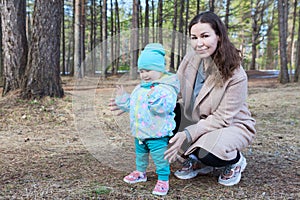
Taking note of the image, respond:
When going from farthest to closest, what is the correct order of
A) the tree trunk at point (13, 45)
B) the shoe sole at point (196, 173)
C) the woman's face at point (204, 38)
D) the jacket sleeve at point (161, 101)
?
the tree trunk at point (13, 45) < the shoe sole at point (196, 173) < the woman's face at point (204, 38) < the jacket sleeve at point (161, 101)

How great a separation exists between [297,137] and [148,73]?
2537 millimetres

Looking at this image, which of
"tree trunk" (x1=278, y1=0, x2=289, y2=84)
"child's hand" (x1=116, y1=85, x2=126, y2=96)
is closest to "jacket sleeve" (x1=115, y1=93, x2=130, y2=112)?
"child's hand" (x1=116, y1=85, x2=126, y2=96)

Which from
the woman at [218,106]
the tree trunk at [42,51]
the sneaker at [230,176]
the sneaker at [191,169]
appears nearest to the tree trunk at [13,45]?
the tree trunk at [42,51]

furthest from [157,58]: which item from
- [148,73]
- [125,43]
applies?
[125,43]

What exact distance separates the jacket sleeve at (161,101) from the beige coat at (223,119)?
269 millimetres

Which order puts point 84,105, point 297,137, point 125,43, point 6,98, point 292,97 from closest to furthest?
1. point 125,43
2. point 84,105
3. point 297,137
4. point 6,98
5. point 292,97

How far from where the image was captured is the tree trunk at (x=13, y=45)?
5297 millimetres

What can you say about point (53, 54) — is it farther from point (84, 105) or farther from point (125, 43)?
point (125, 43)

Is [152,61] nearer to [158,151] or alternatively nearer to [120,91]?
[120,91]

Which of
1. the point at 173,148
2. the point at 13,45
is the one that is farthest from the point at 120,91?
the point at 13,45

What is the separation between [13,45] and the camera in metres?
5.41

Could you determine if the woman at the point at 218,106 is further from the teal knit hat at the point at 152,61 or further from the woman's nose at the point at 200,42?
the teal knit hat at the point at 152,61

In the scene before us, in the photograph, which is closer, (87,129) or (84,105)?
(87,129)

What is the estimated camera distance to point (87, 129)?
2922 millimetres
